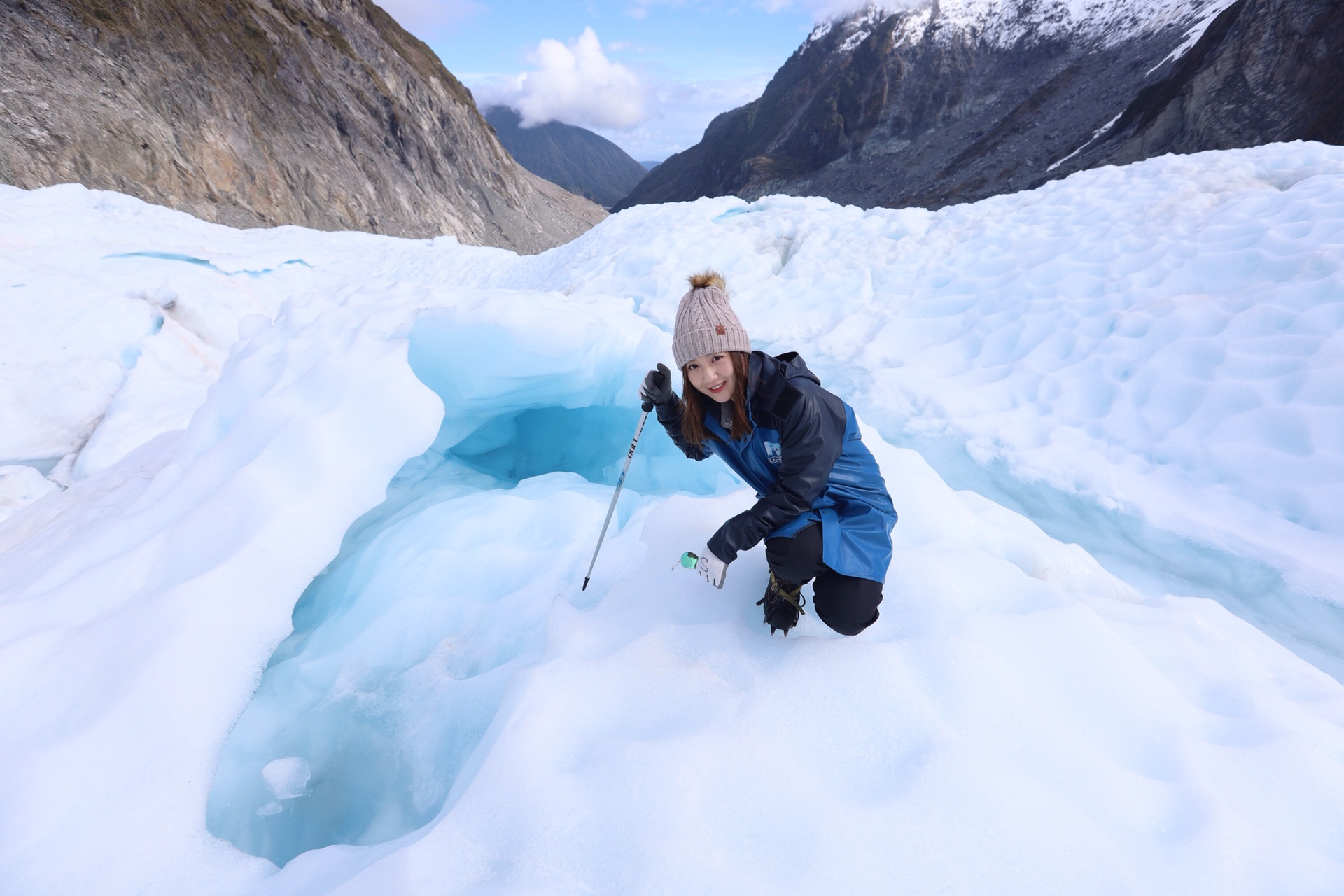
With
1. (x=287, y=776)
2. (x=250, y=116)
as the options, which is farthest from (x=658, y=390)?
(x=250, y=116)

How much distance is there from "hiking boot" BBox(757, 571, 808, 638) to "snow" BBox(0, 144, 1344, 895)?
0.08 meters

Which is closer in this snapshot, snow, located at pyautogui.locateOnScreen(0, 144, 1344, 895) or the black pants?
snow, located at pyautogui.locateOnScreen(0, 144, 1344, 895)

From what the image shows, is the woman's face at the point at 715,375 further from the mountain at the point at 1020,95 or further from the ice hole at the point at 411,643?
the mountain at the point at 1020,95

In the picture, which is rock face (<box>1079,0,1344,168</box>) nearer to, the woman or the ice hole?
the woman

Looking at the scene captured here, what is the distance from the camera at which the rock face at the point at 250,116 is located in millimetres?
19281

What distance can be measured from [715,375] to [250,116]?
3601 cm

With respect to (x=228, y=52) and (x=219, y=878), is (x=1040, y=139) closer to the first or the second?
(x=228, y=52)

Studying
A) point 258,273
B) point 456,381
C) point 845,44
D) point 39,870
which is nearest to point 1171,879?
point 39,870

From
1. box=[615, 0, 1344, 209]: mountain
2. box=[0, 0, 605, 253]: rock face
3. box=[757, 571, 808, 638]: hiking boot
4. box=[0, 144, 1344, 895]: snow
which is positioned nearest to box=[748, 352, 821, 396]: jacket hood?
box=[757, 571, 808, 638]: hiking boot

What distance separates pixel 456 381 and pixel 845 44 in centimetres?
9736

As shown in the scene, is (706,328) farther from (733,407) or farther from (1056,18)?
(1056,18)

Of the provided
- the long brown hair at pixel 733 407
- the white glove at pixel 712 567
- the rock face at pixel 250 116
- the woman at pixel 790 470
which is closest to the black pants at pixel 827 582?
the woman at pixel 790 470

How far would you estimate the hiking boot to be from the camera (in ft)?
5.80

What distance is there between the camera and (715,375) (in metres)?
1.67
